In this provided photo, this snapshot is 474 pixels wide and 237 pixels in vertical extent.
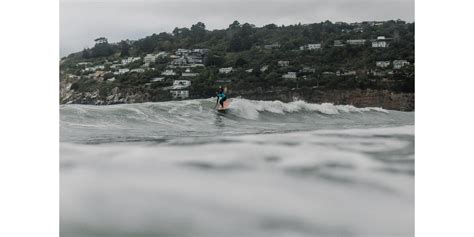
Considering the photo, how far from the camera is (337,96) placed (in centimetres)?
564

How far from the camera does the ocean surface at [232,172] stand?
16.4 feet

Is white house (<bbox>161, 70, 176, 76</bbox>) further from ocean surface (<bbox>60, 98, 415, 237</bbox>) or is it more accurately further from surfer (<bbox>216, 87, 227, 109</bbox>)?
surfer (<bbox>216, 87, 227, 109</bbox>)

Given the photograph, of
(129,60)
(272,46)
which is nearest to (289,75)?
(272,46)

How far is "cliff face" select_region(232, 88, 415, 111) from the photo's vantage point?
18.2ft

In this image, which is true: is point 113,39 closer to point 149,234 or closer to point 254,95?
point 254,95

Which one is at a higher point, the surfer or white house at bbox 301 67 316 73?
white house at bbox 301 67 316 73

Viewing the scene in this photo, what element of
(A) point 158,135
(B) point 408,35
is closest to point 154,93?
(A) point 158,135

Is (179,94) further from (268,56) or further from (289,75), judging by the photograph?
(289,75)

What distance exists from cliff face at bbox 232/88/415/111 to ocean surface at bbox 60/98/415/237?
10 centimetres

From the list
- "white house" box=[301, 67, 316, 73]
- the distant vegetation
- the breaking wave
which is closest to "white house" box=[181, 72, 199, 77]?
the distant vegetation

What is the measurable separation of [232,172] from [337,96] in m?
1.48

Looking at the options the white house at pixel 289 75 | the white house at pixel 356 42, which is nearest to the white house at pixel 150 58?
the white house at pixel 289 75

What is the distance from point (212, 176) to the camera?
16.8ft
